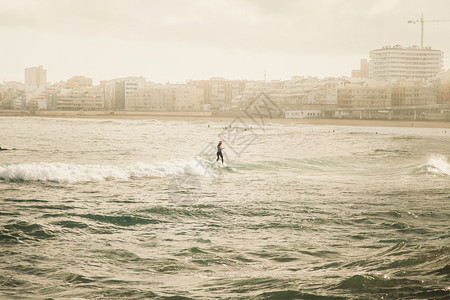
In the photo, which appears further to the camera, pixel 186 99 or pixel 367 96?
pixel 186 99

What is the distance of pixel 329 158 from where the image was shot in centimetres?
2862

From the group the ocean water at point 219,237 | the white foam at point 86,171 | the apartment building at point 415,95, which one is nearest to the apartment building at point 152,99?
the apartment building at point 415,95

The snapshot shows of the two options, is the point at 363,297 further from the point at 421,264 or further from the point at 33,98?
the point at 33,98

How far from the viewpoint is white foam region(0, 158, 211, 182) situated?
17.6 m

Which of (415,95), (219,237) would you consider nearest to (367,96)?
(415,95)

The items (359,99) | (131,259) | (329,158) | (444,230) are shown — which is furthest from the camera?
(359,99)

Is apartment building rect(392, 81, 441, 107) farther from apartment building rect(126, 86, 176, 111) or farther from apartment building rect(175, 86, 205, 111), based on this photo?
apartment building rect(126, 86, 176, 111)

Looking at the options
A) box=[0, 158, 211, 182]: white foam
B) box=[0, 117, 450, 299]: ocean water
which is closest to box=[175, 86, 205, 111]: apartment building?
box=[0, 158, 211, 182]: white foam

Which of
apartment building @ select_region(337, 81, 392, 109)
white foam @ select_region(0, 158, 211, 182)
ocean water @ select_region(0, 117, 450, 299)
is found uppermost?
apartment building @ select_region(337, 81, 392, 109)

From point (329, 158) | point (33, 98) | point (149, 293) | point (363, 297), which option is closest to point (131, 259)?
point (149, 293)

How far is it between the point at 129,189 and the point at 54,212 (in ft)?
13.8

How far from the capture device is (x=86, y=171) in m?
19.1

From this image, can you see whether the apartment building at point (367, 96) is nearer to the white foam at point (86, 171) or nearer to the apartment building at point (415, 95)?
the apartment building at point (415, 95)

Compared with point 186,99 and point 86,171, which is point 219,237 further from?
point 186,99
